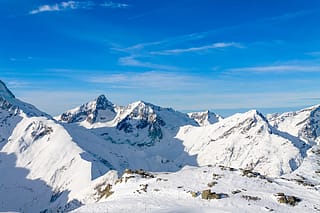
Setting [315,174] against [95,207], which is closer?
[95,207]

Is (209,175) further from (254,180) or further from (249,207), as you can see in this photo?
(249,207)

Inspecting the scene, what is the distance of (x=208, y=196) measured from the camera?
170 feet

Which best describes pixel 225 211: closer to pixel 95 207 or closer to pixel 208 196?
pixel 208 196

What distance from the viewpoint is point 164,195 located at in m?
54.3

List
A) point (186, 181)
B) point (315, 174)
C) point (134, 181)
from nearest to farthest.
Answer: point (186, 181) → point (134, 181) → point (315, 174)

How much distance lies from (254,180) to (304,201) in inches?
421

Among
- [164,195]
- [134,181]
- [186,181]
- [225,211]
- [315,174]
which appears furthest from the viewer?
[315,174]

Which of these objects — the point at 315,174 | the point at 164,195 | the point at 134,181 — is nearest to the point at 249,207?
the point at 164,195

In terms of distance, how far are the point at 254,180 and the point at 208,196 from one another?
43.6 feet

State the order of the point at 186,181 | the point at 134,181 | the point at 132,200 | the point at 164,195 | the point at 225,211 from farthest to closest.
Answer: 1. the point at 134,181
2. the point at 186,181
3. the point at 164,195
4. the point at 132,200
5. the point at 225,211

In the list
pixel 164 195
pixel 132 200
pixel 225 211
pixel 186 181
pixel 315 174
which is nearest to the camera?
pixel 225 211

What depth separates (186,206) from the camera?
1898 inches

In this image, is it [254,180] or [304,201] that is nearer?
[304,201]

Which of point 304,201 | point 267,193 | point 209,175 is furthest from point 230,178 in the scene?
point 304,201
